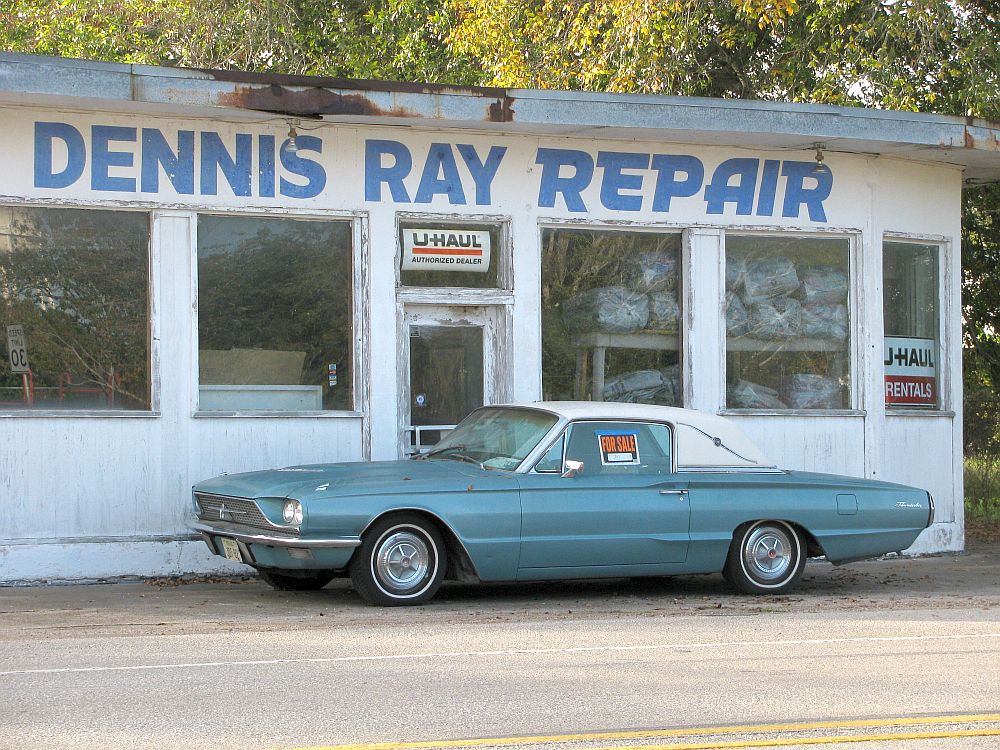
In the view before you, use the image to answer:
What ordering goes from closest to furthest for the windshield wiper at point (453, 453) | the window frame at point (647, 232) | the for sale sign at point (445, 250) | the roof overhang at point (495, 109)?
the windshield wiper at point (453, 453), the roof overhang at point (495, 109), the for sale sign at point (445, 250), the window frame at point (647, 232)

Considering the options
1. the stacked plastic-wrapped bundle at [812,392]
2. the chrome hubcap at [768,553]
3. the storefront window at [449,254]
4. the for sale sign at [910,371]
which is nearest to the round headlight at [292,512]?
the chrome hubcap at [768,553]

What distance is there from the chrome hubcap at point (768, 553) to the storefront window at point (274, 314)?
384cm

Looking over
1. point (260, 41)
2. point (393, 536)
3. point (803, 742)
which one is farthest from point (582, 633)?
point (260, 41)

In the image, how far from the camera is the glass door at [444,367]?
12.6 m

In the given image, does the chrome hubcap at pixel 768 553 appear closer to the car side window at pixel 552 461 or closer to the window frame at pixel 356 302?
the car side window at pixel 552 461

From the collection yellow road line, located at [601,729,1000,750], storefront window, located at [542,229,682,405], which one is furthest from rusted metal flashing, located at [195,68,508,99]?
yellow road line, located at [601,729,1000,750]

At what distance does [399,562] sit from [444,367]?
137 inches

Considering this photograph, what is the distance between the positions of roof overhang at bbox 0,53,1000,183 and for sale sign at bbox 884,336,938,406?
1.88 metres

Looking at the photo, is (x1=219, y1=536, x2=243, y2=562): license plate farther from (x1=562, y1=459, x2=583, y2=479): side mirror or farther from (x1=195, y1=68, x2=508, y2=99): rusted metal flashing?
(x1=195, y1=68, x2=508, y2=99): rusted metal flashing

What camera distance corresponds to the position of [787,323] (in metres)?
13.8

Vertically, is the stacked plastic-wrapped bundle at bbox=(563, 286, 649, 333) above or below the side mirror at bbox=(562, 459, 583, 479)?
above

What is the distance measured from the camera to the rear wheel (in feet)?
34.1

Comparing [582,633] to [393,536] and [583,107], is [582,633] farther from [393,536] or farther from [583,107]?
[583,107]

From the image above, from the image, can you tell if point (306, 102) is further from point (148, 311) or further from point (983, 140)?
point (983, 140)
